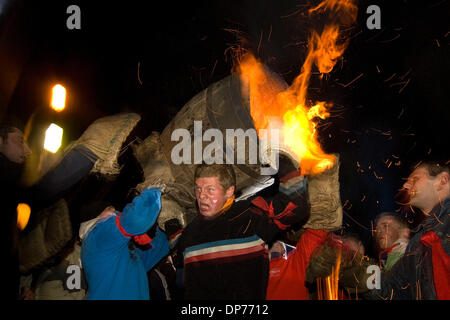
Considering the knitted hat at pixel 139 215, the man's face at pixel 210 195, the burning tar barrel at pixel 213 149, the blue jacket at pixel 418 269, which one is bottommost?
the blue jacket at pixel 418 269

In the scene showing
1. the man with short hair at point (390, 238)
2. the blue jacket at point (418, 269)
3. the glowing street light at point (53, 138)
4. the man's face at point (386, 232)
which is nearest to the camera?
the blue jacket at point (418, 269)

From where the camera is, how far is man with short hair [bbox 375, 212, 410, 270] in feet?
9.97

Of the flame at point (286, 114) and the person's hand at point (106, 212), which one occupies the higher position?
the flame at point (286, 114)

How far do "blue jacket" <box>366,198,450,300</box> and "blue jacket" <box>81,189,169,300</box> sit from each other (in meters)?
2.01

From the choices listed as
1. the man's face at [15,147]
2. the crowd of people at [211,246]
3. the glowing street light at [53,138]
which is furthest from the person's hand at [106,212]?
the man's face at [15,147]

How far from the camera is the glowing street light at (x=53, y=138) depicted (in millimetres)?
2811

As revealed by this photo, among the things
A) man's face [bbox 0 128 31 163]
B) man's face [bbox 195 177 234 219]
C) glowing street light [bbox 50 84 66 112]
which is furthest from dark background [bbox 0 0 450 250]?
man's face [bbox 195 177 234 219]

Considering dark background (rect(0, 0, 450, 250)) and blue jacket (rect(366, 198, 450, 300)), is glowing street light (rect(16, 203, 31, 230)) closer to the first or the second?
dark background (rect(0, 0, 450, 250))

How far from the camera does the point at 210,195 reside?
8.36 feet

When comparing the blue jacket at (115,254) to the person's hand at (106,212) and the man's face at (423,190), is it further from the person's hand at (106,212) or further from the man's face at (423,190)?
the man's face at (423,190)

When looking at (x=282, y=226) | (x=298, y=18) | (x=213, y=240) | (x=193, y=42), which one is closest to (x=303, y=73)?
(x=298, y=18)

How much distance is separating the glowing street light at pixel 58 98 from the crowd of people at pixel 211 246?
0.46 metres

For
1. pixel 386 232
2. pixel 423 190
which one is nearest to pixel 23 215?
pixel 423 190
